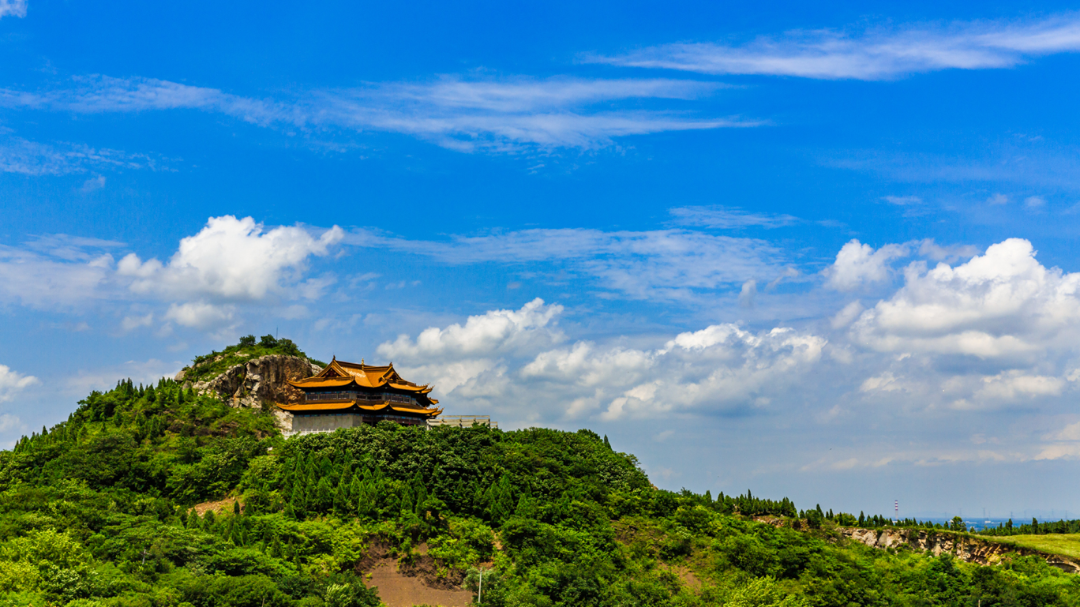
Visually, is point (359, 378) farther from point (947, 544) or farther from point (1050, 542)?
point (1050, 542)

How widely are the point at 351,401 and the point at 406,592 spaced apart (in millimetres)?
23658

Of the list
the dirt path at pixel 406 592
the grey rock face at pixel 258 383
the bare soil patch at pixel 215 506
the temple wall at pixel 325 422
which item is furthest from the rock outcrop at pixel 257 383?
the dirt path at pixel 406 592

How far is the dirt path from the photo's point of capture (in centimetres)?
5266

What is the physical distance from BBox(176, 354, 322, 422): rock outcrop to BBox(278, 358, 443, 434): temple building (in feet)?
25.2

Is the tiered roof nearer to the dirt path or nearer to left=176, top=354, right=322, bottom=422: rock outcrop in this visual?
left=176, top=354, right=322, bottom=422: rock outcrop

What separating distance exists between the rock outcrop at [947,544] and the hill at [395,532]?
2.06 meters

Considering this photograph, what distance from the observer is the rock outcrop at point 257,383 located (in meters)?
84.6

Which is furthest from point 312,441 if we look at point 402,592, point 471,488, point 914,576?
point 914,576

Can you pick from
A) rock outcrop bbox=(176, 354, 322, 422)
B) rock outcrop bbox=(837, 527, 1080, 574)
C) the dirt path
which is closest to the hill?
the dirt path

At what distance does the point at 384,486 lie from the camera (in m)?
61.1

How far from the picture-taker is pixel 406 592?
2100 inches

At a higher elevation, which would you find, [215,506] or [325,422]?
[325,422]

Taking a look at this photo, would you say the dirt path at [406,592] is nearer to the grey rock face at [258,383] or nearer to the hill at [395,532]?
the hill at [395,532]

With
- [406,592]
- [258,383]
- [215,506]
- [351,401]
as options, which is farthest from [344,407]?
[406,592]
